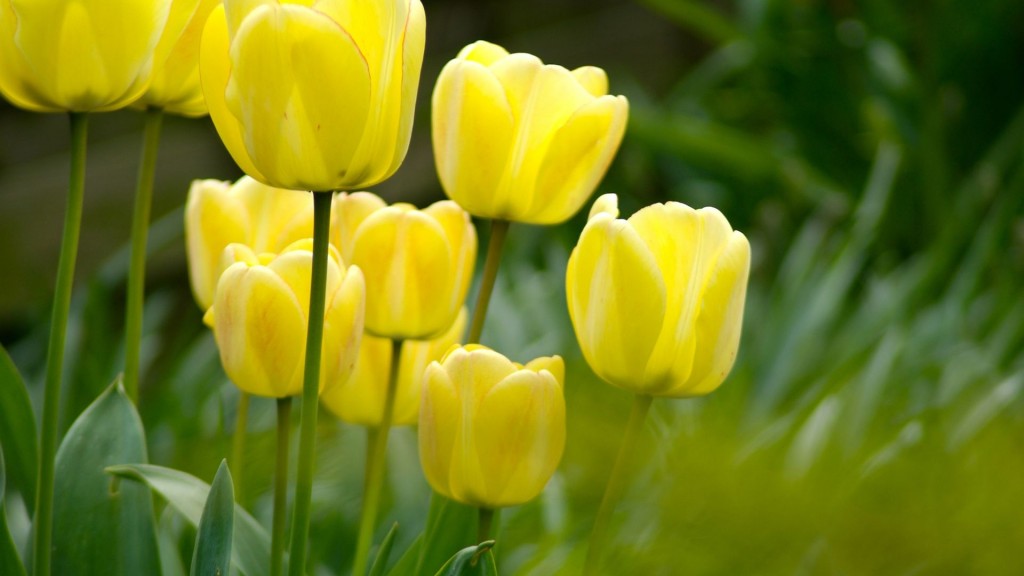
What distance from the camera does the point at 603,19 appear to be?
3402 mm

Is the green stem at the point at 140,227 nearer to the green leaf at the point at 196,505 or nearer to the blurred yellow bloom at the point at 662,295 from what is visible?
the green leaf at the point at 196,505

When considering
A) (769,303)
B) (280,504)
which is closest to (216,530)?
(280,504)

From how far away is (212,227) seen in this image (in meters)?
0.52

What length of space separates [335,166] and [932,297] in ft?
5.33

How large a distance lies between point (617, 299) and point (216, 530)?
0.56 feet

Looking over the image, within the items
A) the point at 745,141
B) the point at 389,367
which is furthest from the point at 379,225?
the point at 745,141

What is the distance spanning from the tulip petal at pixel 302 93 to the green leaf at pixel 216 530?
128 millimetres

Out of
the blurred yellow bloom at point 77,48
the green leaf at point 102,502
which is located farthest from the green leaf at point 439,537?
the blurred yellow bloom at point 77,48

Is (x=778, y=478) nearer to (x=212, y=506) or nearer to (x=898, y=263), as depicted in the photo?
(x=212, y=506)

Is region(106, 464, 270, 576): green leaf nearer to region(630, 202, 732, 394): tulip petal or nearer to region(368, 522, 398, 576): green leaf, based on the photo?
region(368, 522, 398, 576): green leaf

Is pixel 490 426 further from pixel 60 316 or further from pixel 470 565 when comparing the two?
pixel 60 316

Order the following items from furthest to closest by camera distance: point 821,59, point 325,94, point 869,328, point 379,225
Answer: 1. point 821,59
2. point 869,328
3. point 379,225
4. point 325,94

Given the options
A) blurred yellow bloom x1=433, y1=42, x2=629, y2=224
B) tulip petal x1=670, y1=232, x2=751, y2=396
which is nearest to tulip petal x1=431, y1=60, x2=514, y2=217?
blurred yellow bloom x1=433, y1=42, x2=629, y2=224

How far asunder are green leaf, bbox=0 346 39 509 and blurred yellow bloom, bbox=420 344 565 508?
20 cm
